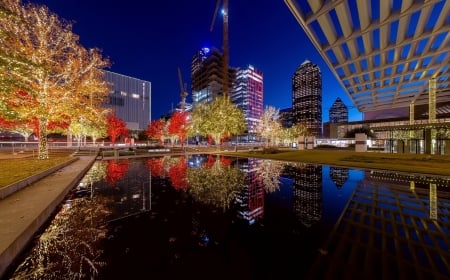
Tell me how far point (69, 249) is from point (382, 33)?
2313 centimetres

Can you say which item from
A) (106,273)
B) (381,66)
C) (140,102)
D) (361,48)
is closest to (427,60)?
(381,66)

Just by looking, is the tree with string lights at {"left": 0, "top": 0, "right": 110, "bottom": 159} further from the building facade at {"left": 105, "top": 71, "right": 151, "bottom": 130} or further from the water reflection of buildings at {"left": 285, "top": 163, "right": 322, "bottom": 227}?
the building facade at {"left": 105, "top": 71, "right": 151, "bottom": 130}

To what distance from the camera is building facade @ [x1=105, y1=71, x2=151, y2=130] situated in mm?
87812

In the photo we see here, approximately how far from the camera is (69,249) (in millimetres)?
4336

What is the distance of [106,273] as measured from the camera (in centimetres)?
349

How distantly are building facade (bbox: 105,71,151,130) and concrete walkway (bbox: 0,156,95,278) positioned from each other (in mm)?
87459

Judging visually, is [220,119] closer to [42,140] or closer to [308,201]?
[42,140]

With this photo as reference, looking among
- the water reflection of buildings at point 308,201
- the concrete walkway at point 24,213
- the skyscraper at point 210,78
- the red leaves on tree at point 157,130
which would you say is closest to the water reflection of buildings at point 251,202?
the water reflection of buildings at point 308,201

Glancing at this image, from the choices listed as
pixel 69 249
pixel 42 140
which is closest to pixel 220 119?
pixel 42 140

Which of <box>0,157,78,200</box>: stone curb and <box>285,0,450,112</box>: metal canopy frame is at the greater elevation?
<box>285,0,450,112</box>: metal canopy frame

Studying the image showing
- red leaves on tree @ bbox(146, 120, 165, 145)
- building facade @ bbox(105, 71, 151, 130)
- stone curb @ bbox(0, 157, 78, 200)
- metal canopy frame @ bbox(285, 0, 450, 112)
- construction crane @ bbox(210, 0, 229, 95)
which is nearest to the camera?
stone curb @ bbox(0, 157, 78, 200)

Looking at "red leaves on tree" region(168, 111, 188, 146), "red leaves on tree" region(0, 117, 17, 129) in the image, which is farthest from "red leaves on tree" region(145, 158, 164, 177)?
"red leaves on tree" region(168, 111, 188, 146)

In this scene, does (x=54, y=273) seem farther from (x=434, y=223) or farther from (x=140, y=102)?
(x=140, y=102)

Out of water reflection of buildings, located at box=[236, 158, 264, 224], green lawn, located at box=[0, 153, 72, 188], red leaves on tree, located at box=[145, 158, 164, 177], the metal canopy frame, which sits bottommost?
water reflection of buildings, located at box=[236, 158, 264, 224]
